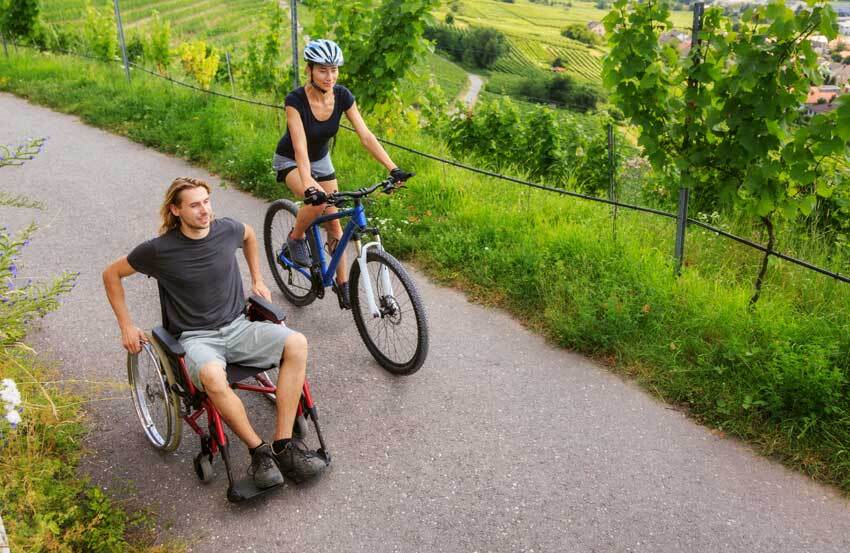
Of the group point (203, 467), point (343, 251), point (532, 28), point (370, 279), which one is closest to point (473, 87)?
point (532, 28)

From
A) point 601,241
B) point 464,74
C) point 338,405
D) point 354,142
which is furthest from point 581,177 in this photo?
point 464,74

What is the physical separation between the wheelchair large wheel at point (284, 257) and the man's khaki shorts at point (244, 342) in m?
1.57

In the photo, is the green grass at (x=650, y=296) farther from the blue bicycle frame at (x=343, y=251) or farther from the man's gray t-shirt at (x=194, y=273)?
the man's gray t-shirt at (x=194, y=273)

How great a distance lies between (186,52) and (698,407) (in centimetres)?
1315

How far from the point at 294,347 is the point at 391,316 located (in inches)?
42.7

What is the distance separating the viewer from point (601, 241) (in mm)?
5957

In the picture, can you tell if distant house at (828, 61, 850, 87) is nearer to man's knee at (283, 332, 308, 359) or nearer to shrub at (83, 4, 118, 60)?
man's knee at (283, 332, 308, 359)

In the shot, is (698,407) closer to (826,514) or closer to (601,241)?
(826,514)

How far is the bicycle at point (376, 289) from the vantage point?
4.64 meters

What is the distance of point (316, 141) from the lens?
5.20 metres

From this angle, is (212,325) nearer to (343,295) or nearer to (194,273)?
(194,273)

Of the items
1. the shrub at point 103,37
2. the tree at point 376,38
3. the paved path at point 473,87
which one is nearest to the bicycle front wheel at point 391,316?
the tree at point 376,38

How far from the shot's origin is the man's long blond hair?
3.77 m

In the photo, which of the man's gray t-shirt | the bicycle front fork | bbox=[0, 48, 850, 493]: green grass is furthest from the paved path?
the man's gray t-shirt
